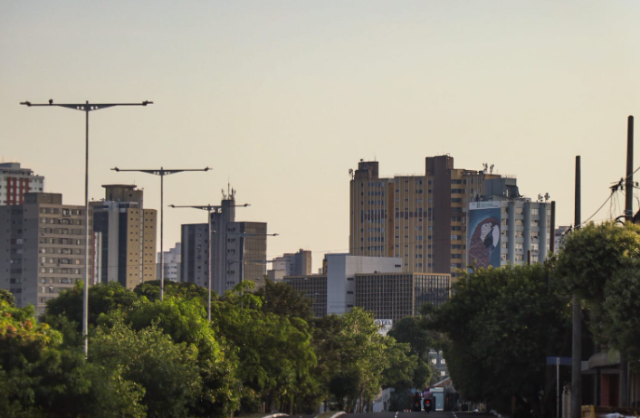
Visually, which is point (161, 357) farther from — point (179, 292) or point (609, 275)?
point (179, 292)

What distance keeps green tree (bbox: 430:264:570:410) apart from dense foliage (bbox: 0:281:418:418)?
938cm

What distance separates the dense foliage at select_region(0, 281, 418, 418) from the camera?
32.4 m

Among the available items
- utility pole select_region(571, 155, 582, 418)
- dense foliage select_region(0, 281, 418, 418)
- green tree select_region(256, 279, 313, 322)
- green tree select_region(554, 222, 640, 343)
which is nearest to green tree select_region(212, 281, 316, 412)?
dense foliage select_region(0, 281, 418, 418)

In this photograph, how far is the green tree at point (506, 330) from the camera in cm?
5525

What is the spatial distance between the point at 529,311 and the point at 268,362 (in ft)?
45.3

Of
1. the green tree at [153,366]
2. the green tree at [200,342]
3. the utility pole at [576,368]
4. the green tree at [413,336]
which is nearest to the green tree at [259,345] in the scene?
the green tree at [200,342]

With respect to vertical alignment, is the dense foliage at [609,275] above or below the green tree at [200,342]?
above

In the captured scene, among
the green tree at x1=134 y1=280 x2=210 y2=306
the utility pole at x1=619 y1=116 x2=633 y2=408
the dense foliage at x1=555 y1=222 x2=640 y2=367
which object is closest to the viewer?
the dense foliage at x1=555 y1=222 x2=640 y2=367

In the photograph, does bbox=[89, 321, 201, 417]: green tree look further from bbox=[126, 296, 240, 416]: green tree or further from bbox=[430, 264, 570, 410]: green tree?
bbox=[430, 264, 570, 410]: green tree

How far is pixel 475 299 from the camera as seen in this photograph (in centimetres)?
6031

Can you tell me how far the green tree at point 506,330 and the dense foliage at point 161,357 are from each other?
30.8 ft

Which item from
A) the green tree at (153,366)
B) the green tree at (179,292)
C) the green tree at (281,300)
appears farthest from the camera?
the green tree at (281,300)

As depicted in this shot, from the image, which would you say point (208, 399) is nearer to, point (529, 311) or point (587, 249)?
point (529, 311)

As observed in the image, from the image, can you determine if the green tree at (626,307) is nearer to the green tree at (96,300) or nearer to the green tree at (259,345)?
the green tree at (259,345)
